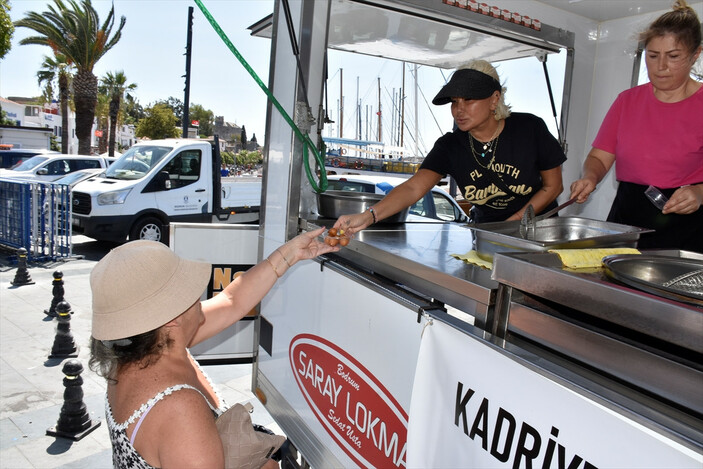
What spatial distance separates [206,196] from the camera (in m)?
10.6

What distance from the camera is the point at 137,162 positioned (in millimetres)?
10406

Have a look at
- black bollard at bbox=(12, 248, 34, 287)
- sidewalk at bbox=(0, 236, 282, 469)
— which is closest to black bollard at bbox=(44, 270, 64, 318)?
sidewalk at bbox=(0, 236, 282, 469)

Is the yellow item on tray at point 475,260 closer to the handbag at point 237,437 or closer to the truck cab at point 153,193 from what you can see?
the handbag at point 237,437

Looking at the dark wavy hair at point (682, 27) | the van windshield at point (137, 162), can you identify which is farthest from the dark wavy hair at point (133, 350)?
the van windshield at point (137, 162)

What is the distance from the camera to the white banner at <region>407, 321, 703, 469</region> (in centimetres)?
89

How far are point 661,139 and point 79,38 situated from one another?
77.0 feet

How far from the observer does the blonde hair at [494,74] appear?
7.95ft

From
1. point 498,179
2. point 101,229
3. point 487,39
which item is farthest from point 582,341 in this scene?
point 101,229

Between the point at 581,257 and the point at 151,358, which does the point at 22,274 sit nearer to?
the point at 151,358

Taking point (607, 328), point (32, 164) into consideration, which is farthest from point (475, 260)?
point (32, 164)

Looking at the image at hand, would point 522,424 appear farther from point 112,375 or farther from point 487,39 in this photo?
point 487,39

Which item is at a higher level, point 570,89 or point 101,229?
point 570,89

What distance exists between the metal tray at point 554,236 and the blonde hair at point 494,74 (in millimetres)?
768

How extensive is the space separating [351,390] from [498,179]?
4.13ft
